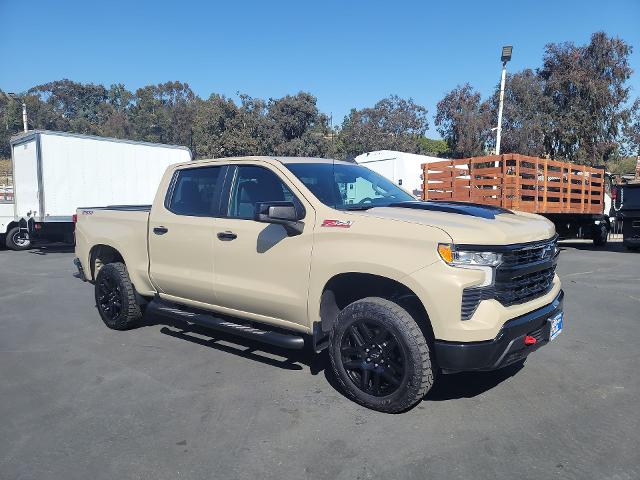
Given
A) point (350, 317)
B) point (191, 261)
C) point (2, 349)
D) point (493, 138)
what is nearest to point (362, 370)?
point (350, 317)

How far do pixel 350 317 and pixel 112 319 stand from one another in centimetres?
337

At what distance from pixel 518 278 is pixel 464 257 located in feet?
1.66

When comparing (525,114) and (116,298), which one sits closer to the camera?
(116,298)

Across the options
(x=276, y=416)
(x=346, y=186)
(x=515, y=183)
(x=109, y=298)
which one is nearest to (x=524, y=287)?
(x=346, y=186)

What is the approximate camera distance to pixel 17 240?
567 inches

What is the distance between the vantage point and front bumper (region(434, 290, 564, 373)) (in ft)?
10.5

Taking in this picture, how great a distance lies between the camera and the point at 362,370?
365 cm

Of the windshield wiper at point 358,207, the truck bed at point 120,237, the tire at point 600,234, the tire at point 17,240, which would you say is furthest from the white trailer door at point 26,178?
the tire at point 600,234

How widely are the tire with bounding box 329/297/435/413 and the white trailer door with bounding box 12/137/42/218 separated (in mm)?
11672

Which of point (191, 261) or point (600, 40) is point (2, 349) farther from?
point (600, 40)

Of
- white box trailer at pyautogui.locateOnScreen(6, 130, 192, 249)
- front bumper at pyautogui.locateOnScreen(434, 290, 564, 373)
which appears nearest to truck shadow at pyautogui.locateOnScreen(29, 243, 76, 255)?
white box trailer at pyautogui.locateOnScreen(6, 130, 192, 249)

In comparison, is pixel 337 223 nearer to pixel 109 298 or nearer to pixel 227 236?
pixel 227 236

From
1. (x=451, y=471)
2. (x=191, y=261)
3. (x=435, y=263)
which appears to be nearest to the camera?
(x=451, y=471)

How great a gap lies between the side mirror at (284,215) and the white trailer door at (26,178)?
11099mm
